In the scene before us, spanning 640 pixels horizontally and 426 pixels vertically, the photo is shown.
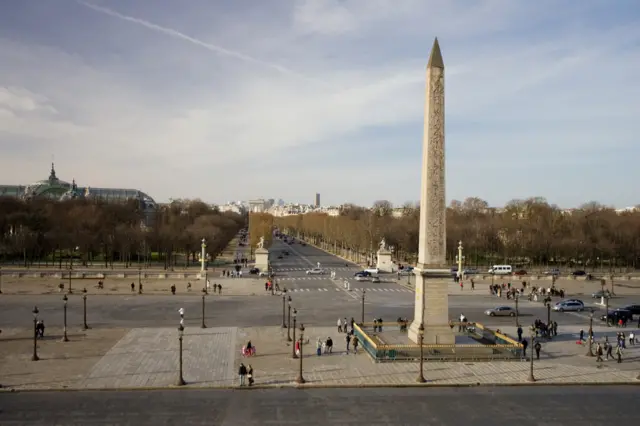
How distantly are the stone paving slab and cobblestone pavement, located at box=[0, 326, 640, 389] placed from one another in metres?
0.04

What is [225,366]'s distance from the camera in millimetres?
23656

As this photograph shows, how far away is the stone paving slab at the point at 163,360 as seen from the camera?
21266mm

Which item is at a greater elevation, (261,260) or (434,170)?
(434,170)

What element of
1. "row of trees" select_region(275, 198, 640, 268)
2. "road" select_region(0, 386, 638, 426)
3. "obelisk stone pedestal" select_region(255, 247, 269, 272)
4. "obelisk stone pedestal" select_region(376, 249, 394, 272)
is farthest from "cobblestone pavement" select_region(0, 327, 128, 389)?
"row of trees" select_region(275, 198, 640, 268)

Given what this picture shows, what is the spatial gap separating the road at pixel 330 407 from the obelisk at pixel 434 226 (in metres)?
5.49

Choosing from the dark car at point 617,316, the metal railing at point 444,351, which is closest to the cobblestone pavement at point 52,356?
the metal railing at point 444,351

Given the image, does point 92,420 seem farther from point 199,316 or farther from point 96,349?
point 199,316

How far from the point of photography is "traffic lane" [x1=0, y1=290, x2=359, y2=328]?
114 ft

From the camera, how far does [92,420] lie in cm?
1662

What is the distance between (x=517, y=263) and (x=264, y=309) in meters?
58.0

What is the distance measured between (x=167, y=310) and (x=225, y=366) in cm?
1766

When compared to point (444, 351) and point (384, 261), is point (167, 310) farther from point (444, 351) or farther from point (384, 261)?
point (384, 261)

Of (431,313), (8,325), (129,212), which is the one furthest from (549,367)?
(129,212)

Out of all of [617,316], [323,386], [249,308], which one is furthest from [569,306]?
[323,386]
